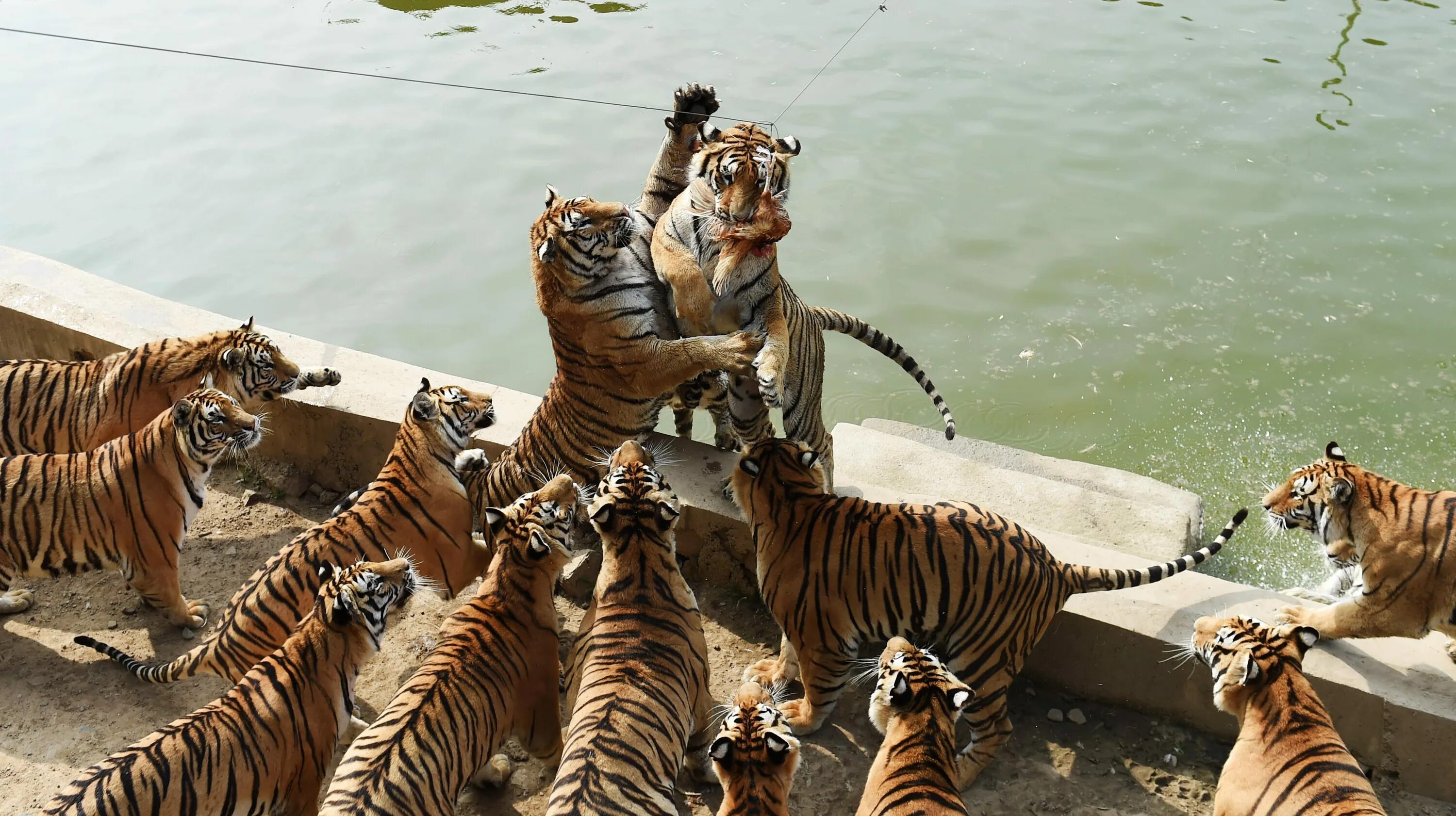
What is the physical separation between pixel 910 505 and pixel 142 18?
994 cm

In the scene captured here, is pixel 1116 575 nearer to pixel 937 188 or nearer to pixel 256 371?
pixel 256 371

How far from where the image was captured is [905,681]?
263 centimetres

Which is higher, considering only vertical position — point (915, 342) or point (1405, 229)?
point (1405, 229)

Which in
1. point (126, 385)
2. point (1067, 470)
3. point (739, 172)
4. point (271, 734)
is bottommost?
point (1067, 470)

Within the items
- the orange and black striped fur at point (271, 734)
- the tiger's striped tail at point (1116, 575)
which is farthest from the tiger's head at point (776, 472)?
the orange and black striped fur at point (271, 734)

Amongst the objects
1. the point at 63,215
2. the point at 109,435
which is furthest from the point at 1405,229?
the point at 63,215

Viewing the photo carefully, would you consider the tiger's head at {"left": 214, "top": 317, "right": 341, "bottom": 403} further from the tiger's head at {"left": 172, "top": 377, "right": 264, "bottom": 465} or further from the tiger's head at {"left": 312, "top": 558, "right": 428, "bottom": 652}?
the tiger's head at {"left": 312, "top": 558, "right": 428, "bottom": 652}

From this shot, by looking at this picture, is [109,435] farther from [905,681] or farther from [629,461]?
[905,681]

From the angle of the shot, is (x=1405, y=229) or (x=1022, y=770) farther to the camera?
(x=1405, y=229)

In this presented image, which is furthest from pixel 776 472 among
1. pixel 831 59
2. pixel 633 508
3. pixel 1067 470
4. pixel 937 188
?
pixel 831 59

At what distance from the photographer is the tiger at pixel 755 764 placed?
2.43m

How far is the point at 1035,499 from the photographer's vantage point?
178 inches

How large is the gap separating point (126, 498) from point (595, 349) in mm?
1667

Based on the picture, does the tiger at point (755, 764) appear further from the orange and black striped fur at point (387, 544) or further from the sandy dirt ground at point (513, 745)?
the orange and black striped fur at point (387, 544)
